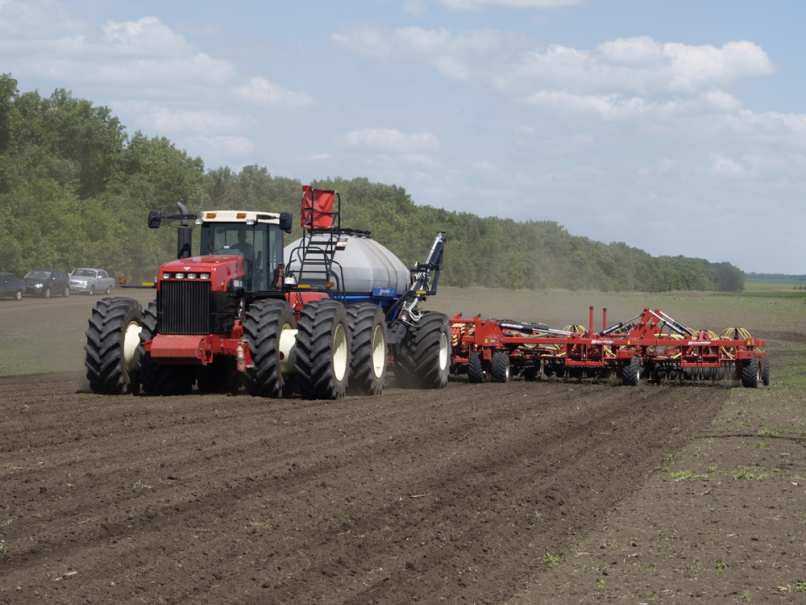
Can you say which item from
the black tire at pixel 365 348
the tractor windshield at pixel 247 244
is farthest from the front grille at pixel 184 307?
the black tire at pixel 365 348

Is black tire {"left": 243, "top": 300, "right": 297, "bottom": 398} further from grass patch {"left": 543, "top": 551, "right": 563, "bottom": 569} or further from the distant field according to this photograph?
the distant field

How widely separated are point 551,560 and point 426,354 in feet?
41.5

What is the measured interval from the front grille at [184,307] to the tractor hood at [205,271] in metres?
0.09

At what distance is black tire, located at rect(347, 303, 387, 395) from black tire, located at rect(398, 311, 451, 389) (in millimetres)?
1645

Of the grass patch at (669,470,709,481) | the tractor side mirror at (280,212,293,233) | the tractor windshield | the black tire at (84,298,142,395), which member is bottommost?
the grass patch at (669,470,709,481)

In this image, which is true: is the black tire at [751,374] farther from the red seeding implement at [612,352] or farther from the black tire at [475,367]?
the black tire at [475,367]

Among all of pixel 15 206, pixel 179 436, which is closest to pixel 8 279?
pixel 15 206

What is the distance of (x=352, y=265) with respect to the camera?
20297 mm

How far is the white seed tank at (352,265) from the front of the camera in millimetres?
19953

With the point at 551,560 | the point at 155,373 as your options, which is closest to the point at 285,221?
the point at 155,373

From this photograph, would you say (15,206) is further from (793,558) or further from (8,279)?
(793,558)

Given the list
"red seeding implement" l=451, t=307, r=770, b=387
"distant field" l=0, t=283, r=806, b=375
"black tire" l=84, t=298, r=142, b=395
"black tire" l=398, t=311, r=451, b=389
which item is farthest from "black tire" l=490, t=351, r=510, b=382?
"distant field" l=0, t=283, r=806, b=375

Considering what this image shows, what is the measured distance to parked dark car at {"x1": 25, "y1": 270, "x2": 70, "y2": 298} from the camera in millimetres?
54656

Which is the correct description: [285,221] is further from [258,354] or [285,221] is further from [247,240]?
[258,354]
